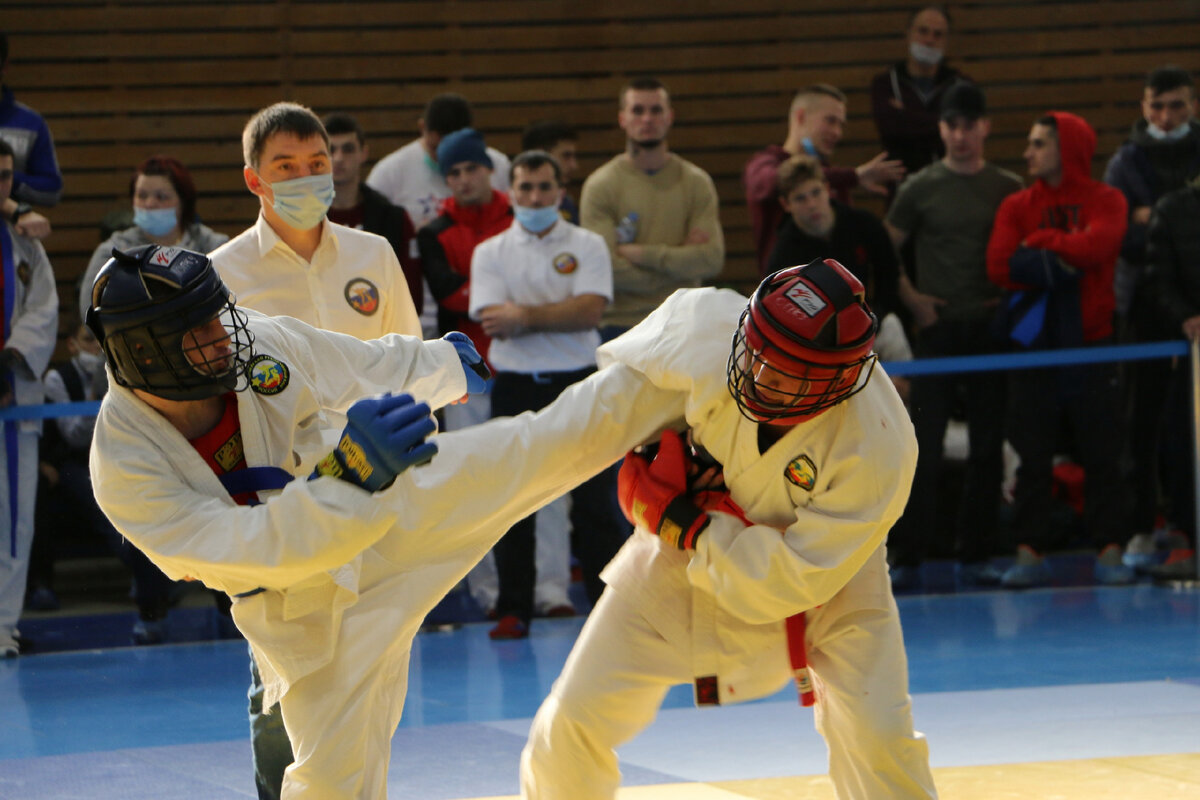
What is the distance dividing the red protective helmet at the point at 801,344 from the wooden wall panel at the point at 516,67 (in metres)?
6.86

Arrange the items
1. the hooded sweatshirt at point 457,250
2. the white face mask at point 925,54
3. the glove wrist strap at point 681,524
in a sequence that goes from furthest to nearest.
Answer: the white face mask at point 925,54 < the hooded sweatshirt at point 457,250 < the glove wrist strap at point 681,524

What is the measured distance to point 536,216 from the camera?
258 inches

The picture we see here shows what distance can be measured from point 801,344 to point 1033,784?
183cm

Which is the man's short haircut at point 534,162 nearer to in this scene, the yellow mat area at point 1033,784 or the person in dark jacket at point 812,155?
the person in dark jacket at point 812,155

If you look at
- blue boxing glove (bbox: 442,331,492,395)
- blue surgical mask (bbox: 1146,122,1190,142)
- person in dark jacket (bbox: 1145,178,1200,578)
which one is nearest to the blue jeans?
blue boxing glove (bbox: 442,331,492,395)

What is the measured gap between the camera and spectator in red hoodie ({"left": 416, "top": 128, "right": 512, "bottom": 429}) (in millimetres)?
6855

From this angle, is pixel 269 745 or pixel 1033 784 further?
pixel 1033 784

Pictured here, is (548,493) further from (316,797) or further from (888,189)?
(888,189)

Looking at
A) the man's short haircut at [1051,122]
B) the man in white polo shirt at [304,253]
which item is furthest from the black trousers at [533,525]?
the man's short haircut at [1051,122]

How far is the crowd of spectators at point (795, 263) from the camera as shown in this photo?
6.55m

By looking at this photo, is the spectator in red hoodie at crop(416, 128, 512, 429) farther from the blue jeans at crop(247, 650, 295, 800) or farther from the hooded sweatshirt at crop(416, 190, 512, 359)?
the blue jeans at crop(247, 650, 295, 800)

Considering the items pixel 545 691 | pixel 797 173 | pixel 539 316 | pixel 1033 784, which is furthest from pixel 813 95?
pixel 1033 784

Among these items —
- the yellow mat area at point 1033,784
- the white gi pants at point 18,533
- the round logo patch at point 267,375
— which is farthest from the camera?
the white gi pants at point 18,533

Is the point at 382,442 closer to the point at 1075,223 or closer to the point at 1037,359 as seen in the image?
the point at 1037,359
